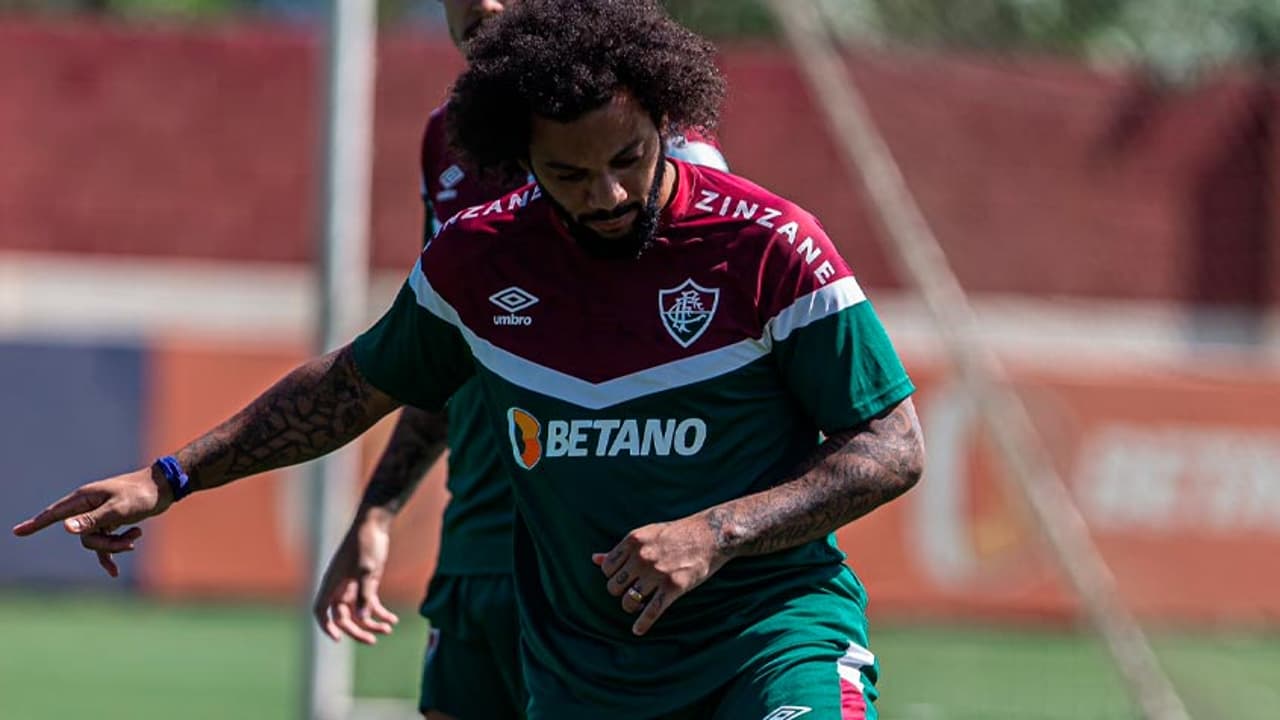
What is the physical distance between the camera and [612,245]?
153 inches

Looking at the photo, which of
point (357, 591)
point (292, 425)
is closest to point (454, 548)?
point (357, 591)

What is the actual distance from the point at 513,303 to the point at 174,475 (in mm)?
766

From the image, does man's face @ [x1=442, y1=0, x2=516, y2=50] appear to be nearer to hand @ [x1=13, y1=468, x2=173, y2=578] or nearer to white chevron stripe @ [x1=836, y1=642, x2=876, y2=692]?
hand @ [x1=13, y1=468, x2=173, y2=578]

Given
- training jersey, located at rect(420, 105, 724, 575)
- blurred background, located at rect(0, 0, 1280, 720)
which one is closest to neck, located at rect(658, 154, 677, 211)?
training jersey, located at rect(420, 105, 724, 575)

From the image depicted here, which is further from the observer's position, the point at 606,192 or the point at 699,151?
the point at 699,151

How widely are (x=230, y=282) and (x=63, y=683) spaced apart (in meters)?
9.15

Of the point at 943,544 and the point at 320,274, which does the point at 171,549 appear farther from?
the point at 320,274

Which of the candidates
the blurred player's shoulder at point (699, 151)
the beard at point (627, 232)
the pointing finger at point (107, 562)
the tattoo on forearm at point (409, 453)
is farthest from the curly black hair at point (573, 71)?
the tattoo on forearm at point (409, 453)

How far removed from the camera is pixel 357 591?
475 cm

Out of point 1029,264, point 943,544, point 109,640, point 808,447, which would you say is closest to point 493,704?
point 808,447

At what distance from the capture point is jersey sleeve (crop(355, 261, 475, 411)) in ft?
13.5

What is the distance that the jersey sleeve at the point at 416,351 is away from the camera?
4129 millimetres

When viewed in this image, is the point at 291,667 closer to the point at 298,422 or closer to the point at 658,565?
the point at 298,422

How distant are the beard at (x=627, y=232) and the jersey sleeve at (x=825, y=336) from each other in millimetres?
217
